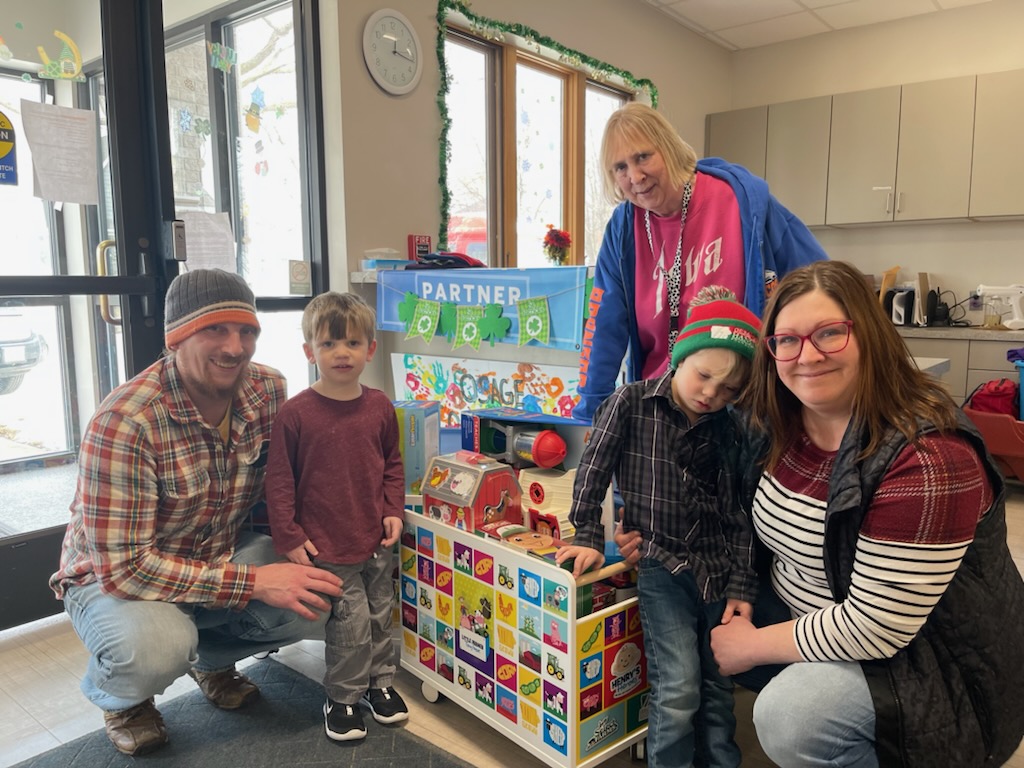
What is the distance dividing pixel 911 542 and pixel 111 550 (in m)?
1.44

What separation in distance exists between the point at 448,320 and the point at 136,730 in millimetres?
1532

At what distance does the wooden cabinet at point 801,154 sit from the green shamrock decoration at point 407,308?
2840mm

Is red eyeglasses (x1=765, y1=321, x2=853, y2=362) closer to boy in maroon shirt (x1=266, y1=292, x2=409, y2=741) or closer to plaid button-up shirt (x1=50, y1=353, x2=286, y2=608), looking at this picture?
boy in maroon shirt (x1=266, y1=292, x2=409, y2=741)

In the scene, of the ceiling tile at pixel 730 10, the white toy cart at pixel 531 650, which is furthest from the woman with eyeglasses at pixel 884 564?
the ceiling tile at pixel 730 10

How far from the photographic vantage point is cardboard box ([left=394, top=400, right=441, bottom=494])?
6.45ft

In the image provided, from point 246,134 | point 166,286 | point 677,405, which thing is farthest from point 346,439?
point 246,134

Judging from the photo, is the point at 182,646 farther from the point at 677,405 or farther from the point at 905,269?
the point at 905,269

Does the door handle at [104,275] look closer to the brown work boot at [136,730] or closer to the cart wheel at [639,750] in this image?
the brown work boot at [136,730]

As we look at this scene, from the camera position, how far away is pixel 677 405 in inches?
57.1

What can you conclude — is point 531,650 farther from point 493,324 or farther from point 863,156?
point 863,156

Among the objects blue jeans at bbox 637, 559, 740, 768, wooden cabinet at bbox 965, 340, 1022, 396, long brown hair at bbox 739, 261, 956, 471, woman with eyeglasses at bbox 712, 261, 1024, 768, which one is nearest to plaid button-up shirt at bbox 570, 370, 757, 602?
blue jeans at bbox 637, 559, 740, 768

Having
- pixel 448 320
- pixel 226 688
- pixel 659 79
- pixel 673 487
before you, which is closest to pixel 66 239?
pixel 448 320

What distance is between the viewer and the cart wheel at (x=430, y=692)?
1.81 meters

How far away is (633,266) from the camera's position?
1.89 meters
